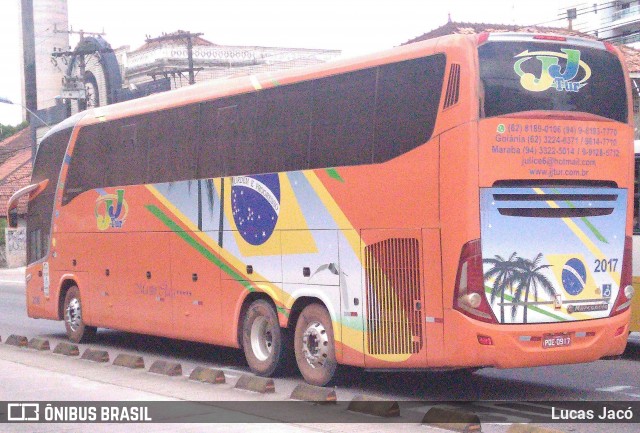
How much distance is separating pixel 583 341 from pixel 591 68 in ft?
9.59

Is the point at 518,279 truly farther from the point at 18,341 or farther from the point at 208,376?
the point at 18,341

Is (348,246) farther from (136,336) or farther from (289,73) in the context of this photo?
(136,336)

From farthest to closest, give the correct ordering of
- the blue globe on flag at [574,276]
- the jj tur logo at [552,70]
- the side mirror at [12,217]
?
the side mirror at [12,217]
the blue globe on flag at [574,276]
the jj tur logo at [552,70]

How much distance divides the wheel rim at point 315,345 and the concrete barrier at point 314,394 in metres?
0.98

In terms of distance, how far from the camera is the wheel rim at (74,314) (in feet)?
61.4

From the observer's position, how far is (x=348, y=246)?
40.8ft

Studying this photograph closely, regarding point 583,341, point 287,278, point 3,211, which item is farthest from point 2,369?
point 3,211

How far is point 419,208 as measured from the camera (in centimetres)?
1148

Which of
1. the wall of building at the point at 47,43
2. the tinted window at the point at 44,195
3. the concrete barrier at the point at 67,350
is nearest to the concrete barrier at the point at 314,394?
the concrete barrier at the point at 67,350

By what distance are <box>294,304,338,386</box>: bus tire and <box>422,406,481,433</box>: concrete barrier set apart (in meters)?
2.61

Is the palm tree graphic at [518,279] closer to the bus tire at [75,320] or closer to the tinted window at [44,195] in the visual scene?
the bus tire at [75,320]

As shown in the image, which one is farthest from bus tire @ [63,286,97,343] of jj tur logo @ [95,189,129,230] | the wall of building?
the wall of building

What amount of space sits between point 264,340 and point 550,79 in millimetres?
5122

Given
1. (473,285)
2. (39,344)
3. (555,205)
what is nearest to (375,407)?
(473,285)
